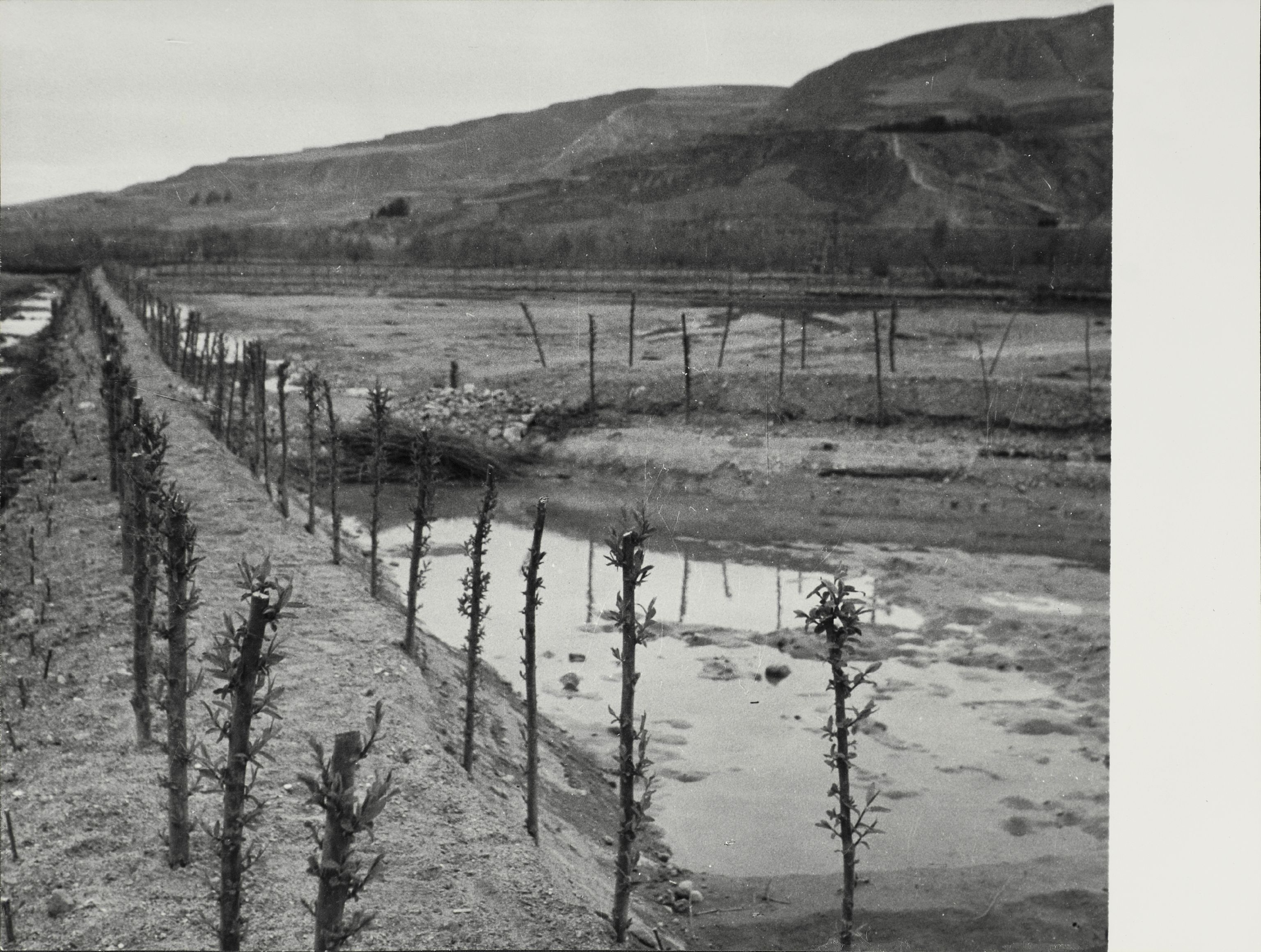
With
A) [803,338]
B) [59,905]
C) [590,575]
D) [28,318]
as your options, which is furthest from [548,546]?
[28,318]

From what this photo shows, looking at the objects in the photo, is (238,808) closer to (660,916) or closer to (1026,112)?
(660,916)

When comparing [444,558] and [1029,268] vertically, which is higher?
[1029,268]

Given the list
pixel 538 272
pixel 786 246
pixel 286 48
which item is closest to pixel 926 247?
pixel 786 246

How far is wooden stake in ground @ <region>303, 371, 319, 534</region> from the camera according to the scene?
42.6 ft

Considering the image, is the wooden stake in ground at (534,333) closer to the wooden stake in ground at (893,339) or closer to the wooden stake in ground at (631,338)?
the wooden stake in ground at (631,338)

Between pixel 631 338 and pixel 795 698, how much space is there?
584 centimetres

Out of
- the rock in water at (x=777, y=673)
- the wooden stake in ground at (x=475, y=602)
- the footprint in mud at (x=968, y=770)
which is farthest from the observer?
the rock in water at (x=777, y=673)

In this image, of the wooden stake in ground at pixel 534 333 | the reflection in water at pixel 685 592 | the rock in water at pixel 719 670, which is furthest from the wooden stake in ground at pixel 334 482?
the rock in water at pixel 719 670

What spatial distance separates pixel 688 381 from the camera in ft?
49.0

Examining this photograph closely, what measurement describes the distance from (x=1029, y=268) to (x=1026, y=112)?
8.42 m

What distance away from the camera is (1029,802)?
9547 millimetres

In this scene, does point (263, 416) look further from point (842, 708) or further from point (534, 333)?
point (842, 708)

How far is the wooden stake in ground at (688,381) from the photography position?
14945mm

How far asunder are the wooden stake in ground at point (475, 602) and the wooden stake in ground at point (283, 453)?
4.88 meters
